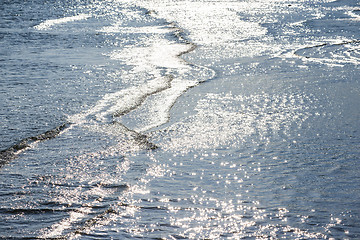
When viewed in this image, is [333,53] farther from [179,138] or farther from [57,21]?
[57,21]

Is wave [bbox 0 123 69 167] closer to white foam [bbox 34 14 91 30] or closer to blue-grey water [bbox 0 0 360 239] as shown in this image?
blue-grey water [bbox 0 0 360 239]

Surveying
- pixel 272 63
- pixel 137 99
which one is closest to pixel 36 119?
pixel 137 99

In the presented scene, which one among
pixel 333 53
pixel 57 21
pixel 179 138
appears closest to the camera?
pixel 179 138

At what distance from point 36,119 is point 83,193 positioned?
2.19 m

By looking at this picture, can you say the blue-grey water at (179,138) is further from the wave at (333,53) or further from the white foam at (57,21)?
the white foam at (57,21)

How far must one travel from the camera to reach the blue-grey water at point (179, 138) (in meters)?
3.70

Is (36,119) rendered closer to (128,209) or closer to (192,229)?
(128,209)

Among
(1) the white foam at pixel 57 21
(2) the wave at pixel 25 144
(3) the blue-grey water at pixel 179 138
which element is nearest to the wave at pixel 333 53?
(3) the blue-grey water at pixel 179 138

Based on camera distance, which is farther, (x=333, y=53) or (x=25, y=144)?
(x=333, y=53)

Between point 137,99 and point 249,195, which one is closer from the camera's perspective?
point 249,195

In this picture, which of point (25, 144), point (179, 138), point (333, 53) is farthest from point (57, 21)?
point (179, 138)

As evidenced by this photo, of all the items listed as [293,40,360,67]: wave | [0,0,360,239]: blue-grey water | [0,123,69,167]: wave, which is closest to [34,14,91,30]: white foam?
[0,0,360,239]: blue-grey water

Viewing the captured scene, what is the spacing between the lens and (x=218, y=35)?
12.5 m

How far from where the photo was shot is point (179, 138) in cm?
544
